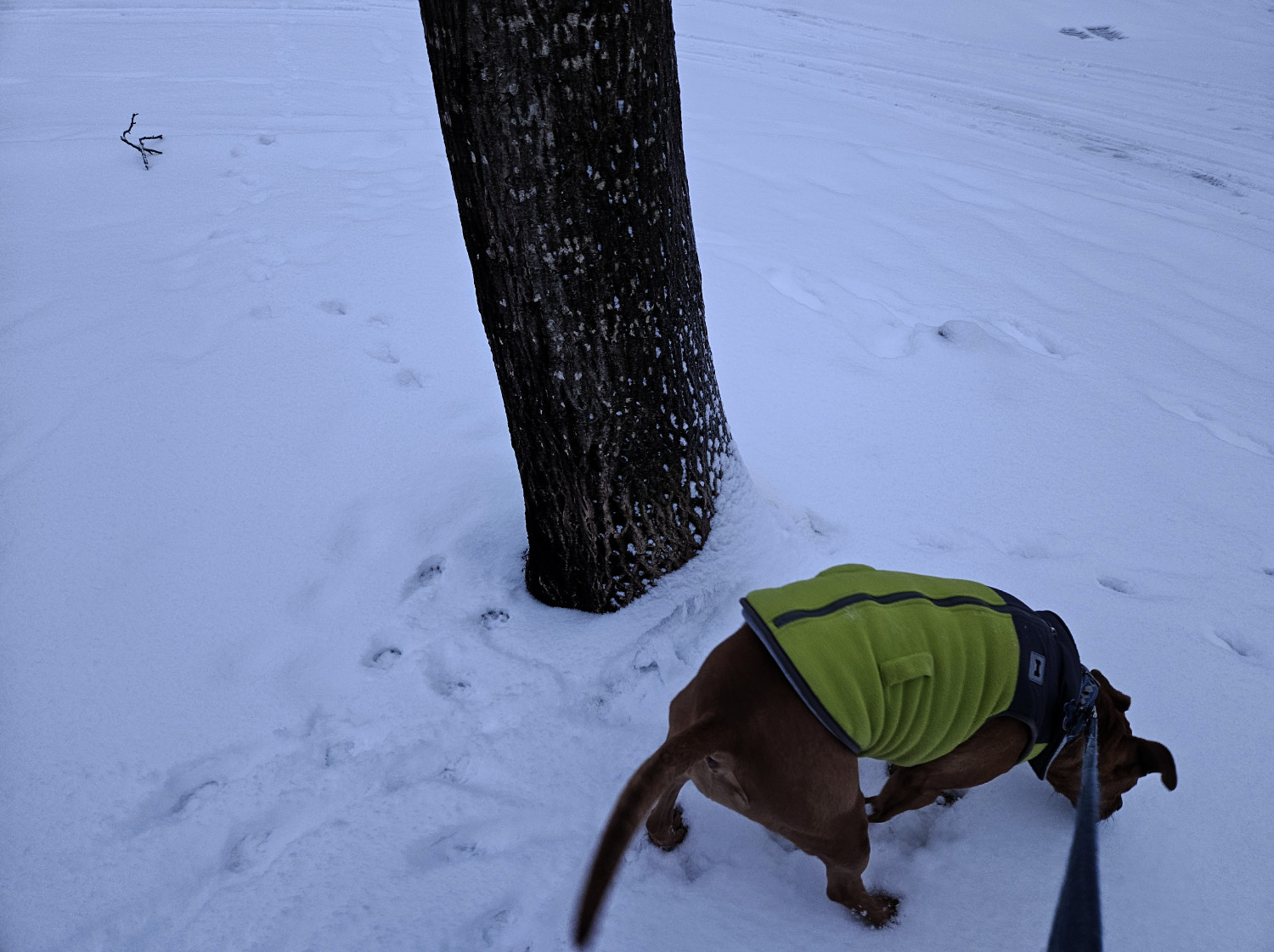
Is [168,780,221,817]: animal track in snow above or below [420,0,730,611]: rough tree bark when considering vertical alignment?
below

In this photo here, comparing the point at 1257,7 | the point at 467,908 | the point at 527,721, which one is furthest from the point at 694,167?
the point at 1257,7

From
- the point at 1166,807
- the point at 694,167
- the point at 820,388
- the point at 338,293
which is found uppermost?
the point at 694,167

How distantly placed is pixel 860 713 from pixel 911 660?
0.14 m

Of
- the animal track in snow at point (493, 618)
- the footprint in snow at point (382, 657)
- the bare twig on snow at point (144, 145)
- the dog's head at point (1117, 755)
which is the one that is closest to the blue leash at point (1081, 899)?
the dog's head at point (1117, 755)

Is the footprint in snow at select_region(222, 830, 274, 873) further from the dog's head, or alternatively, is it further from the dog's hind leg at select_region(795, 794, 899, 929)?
the dog's head

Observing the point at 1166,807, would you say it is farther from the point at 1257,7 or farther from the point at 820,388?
the point at 1257,7

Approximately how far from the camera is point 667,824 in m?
1.58

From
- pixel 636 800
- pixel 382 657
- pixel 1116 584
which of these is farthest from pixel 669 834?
pixel 1116 584

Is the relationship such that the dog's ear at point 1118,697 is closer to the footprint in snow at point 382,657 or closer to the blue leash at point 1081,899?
the blue leash at point 1081,899

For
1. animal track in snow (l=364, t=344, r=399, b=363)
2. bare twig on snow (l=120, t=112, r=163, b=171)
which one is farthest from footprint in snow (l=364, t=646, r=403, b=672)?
bare twig on snow (l=120, t=112, r=163, b=171)

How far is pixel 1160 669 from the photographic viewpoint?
1.98m

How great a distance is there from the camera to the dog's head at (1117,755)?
1512 mm

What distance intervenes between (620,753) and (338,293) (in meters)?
2.45

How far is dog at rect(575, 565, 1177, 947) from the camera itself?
4.09 ft
